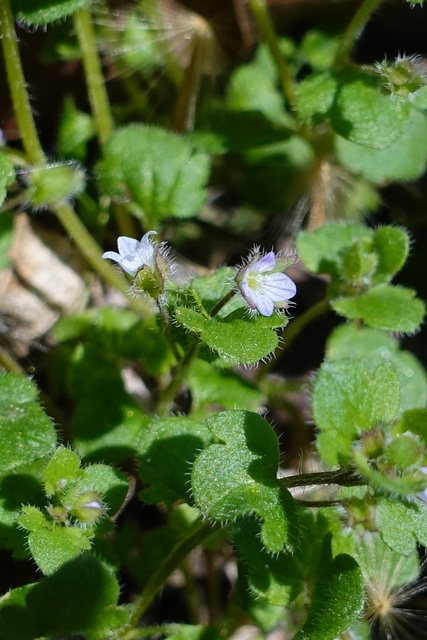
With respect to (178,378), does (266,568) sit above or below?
below

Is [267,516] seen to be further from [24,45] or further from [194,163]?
[24,45]

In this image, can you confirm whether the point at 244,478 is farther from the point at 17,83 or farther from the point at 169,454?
the point at 17,83

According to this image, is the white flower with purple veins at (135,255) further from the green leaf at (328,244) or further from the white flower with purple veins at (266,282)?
the green leaf at (328,244)

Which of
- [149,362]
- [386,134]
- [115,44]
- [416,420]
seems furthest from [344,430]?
Result: [115,44]

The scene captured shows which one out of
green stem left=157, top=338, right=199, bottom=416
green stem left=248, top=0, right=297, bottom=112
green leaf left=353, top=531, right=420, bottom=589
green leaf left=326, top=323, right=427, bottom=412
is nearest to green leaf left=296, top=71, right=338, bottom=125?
green stem left=248, top=0, right=297, bottom=112

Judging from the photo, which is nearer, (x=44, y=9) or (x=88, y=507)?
(x=88, y=507)

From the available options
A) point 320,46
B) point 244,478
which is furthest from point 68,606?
point 320,46

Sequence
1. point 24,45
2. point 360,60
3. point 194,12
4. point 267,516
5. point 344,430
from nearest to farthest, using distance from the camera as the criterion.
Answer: point 267,516 < point 344,430 < point 24,45 < point 194,12 < point 360,60

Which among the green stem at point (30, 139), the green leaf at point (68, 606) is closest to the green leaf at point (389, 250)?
the green stem at point (30, 139)
